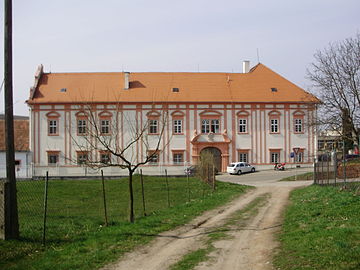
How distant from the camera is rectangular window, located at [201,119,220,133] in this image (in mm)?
53341

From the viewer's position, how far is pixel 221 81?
5753 centimetres

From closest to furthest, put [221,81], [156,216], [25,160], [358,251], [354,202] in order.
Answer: [358,251] → [354,202] → [156,216] → [25,160] → [221,81]

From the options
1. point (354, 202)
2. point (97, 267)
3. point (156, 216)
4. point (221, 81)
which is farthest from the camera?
point (221, 81)

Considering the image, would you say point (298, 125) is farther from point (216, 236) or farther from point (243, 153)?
point (216, 236)

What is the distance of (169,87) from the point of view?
56.1m

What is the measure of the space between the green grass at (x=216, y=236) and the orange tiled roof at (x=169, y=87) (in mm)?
36663

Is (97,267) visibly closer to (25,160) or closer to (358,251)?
(358,251)

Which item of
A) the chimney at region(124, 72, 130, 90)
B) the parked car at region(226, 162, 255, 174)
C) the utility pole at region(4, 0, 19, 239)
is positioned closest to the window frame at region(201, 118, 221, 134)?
the parked car at region(226, 162, 255, 174)

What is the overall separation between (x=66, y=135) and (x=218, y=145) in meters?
17.2

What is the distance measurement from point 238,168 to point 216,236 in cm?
3892

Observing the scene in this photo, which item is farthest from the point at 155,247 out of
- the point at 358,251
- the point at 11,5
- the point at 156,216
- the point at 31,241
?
the point at 11,5

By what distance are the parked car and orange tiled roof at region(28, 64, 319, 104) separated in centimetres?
799

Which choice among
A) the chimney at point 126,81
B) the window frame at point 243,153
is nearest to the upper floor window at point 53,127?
the chimney at point 126,81

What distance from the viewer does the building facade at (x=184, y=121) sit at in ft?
170
